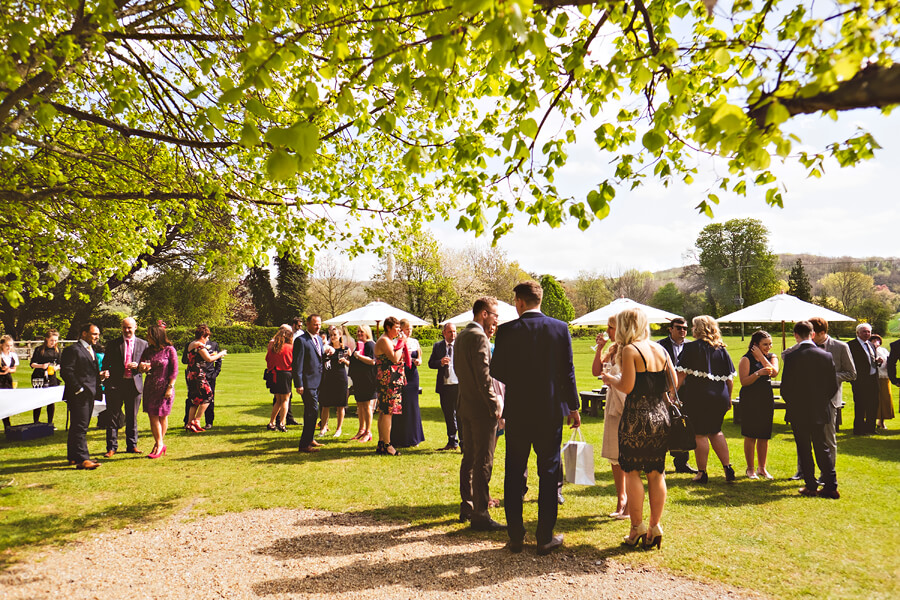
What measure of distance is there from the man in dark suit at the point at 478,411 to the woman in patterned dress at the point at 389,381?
110 inches

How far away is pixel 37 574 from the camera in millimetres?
4090

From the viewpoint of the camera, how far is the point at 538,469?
14.4 ft

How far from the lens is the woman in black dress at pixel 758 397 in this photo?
247 inches

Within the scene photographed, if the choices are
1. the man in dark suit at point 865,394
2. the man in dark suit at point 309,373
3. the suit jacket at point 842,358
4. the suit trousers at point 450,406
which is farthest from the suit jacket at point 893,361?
the man in dark suit at point 309,373

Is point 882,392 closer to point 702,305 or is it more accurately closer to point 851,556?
point 851,556

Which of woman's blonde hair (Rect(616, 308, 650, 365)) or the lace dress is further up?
woman's blonde hair (Rect(616, 308, 650, 365))

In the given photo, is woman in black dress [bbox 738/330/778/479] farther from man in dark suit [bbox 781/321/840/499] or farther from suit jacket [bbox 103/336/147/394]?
suit jacket [bbox 103/336/147/394]

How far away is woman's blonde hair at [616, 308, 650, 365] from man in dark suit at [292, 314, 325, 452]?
5284 millimetres

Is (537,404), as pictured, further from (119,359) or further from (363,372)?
(119,359)

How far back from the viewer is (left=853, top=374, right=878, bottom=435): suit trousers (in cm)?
934

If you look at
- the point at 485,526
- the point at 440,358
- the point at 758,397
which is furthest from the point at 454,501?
the point at 758,397

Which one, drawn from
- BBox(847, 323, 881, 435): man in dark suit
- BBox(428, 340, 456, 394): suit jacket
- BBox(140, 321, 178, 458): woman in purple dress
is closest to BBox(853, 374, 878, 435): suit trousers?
BBox(847, 323, 881, 435): man in dark suit

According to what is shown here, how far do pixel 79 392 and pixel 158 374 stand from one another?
3.15 ft

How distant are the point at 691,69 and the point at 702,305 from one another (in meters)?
67.6
